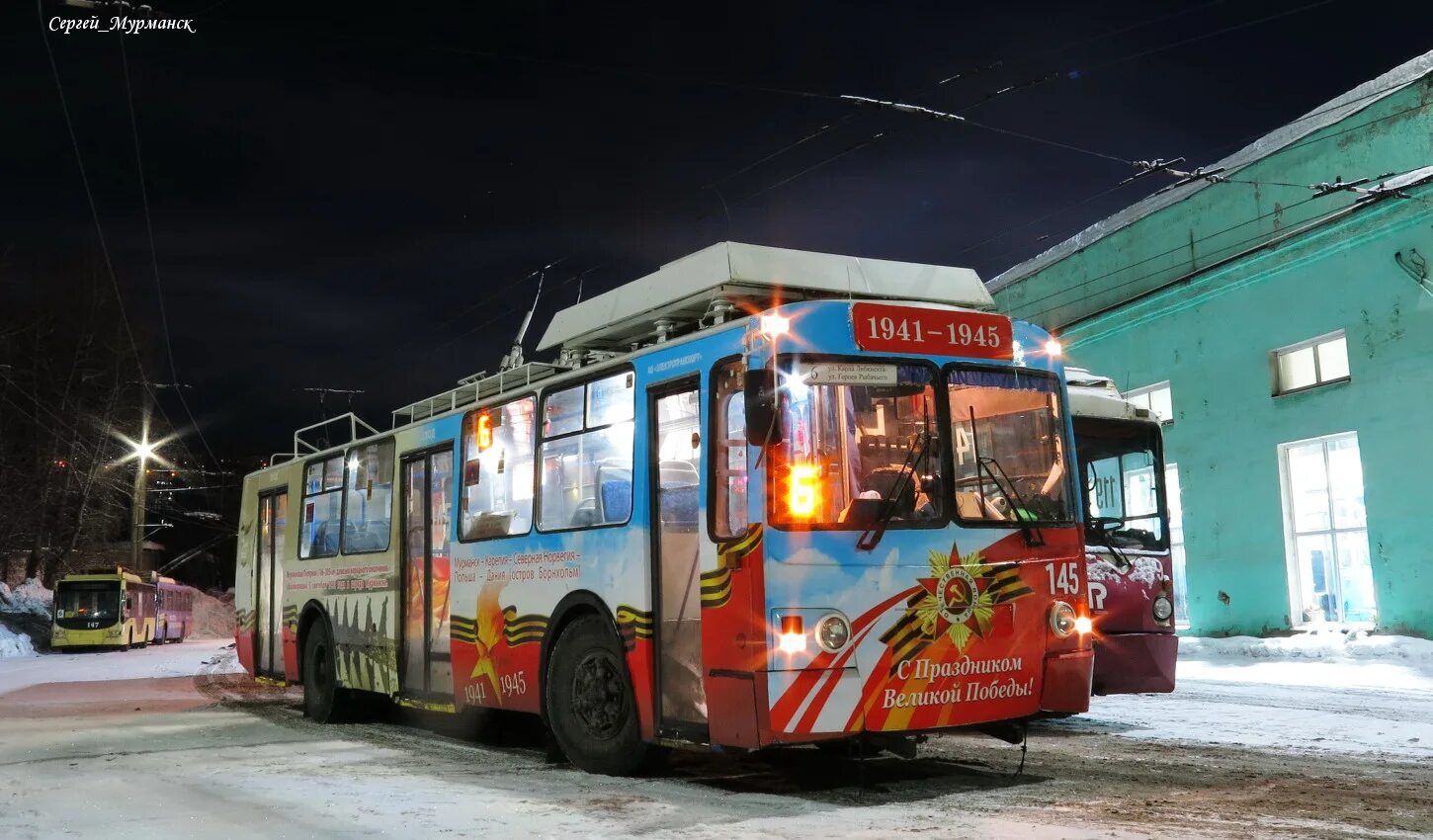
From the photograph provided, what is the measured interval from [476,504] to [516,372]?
4.16ft

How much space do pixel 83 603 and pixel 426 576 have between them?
36349 mm

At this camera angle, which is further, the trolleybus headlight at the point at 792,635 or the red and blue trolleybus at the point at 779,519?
the red and blue trolleybus at the point at 779,519

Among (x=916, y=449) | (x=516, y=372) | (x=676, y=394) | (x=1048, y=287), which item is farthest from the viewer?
(x=1048, y=287)

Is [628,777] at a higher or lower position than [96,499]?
lower

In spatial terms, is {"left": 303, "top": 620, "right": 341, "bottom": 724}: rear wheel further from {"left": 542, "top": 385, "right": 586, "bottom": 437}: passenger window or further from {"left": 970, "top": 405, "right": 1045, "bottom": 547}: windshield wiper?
{"left": 970, "top": 405, "right": 1045, "bottom": 547}: windshield wiper

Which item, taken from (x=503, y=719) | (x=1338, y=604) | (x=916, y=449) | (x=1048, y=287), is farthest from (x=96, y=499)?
(x=916, y=449)

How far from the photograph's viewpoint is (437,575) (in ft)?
39.5

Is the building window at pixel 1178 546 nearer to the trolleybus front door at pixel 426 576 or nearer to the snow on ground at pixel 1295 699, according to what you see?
the snow on ground at pixel 1295 699

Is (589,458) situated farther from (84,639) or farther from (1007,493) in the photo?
(84,639)

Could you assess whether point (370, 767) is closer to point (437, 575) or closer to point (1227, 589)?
point (437, 575)

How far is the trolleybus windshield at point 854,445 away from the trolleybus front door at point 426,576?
5.28 m

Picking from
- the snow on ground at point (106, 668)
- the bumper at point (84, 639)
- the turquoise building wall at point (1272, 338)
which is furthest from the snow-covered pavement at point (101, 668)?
the turquoise building wall at point (1272, 338)

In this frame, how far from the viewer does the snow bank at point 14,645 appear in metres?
39.9

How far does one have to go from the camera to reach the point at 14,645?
40719 mm
